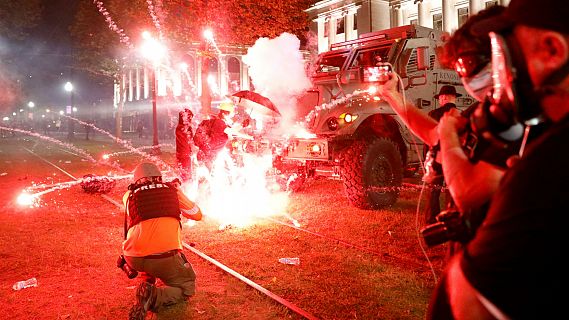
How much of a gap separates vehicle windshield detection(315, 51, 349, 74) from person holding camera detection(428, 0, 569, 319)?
8875 mm

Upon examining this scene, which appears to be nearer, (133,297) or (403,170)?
(133,297)

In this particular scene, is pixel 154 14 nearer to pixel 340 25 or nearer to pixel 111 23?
pixel 111 23

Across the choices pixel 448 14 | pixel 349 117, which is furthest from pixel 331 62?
pixel 448 14

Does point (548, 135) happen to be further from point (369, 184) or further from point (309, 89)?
point (309, 89)

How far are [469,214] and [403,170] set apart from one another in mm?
7905

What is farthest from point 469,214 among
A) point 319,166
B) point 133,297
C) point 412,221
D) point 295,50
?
point 295,50

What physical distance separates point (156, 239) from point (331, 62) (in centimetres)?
678

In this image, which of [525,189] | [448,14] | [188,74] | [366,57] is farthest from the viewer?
[188,74]

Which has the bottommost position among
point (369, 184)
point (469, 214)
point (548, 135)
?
point (369, 184)

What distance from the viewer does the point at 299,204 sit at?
10.1 m

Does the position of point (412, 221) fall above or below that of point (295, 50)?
below

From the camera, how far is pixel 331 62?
10.5m

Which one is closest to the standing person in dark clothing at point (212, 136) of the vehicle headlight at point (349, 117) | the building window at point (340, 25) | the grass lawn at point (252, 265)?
A: the grass lawn at point (252, 265)

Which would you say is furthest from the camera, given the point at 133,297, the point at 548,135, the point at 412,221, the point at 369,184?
the point at 369,184
